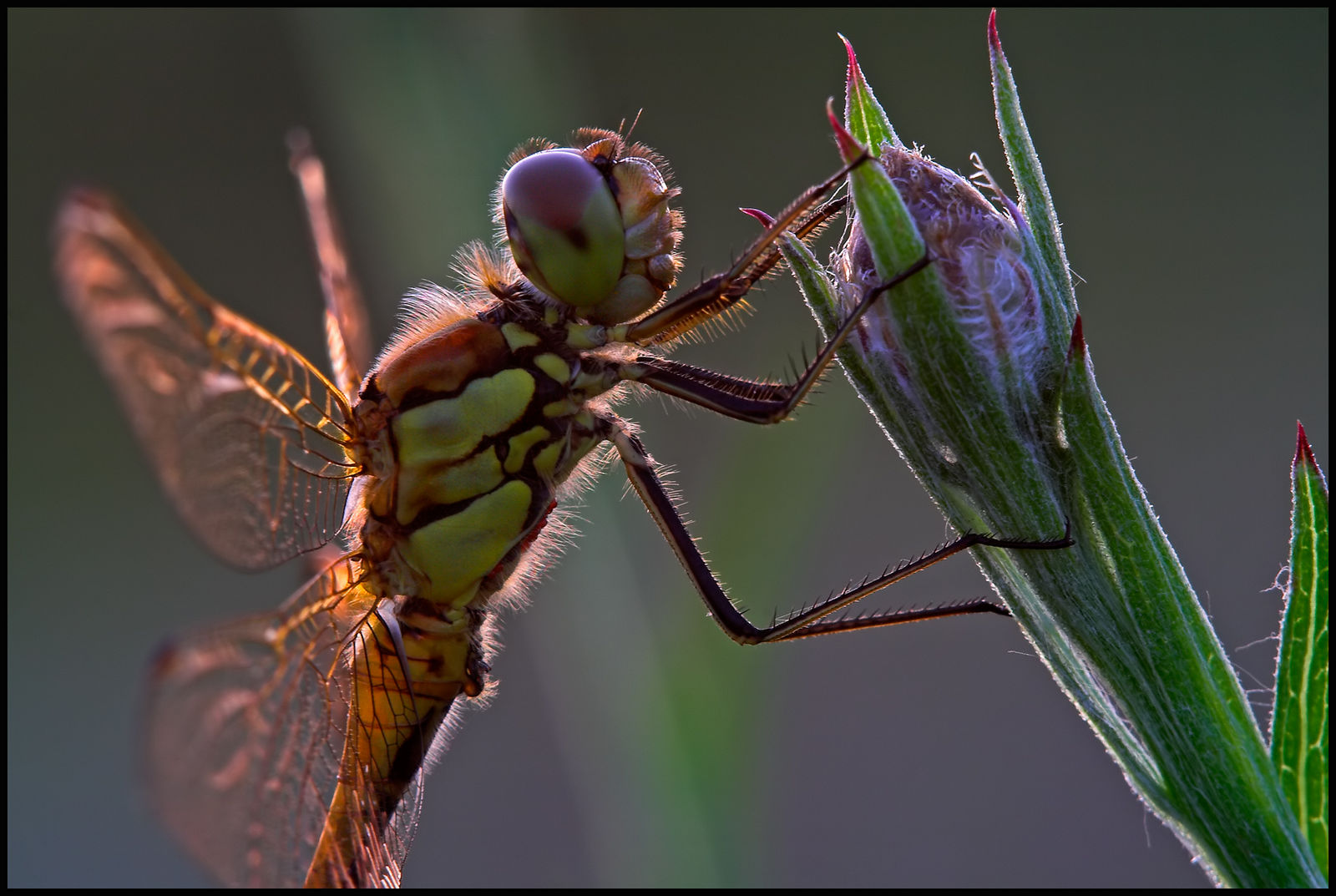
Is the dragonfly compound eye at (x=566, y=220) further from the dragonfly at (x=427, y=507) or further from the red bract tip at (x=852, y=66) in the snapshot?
the red bract tip at (x=852, y=66)

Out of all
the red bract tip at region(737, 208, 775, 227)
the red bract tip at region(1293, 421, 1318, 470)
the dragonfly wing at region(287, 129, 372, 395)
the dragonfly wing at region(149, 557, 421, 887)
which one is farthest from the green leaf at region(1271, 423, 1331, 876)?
the dragonfly wing at region(287, 129, 372, 395)

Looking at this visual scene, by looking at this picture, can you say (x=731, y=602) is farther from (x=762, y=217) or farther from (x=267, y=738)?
(x=267, y=738)

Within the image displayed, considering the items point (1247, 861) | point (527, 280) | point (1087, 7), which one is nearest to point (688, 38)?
point (1087, 7)

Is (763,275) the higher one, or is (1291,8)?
(1291,8)

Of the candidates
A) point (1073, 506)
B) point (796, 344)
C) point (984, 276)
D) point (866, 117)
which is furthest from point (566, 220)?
point (796, 344)

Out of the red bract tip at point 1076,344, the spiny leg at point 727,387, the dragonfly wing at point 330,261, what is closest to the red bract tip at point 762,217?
the spiny leg at point 727,387

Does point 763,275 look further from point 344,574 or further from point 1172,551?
point 344,574
